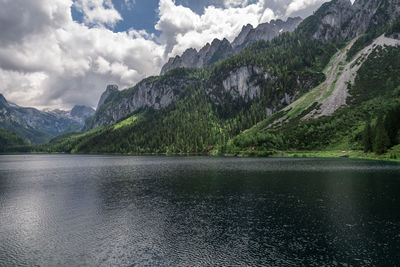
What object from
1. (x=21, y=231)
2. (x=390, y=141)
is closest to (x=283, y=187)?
(x=21, y=231)

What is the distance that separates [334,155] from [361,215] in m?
121

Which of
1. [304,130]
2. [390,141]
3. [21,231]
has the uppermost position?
[304,130]

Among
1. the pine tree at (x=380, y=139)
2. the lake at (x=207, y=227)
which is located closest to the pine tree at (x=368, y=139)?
the pine tree at (x=380, y=139)

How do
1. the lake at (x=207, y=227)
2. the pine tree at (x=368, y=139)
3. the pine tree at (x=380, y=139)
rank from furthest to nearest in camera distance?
the pine tree at (x=368, y=139) < the pine tree at (x=380, y=139) < the lake at (x=207, y=227)

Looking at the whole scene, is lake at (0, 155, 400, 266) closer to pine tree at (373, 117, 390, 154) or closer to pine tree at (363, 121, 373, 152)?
pine tree at (373, 117, 390, 154)

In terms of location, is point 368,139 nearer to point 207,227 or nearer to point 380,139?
point 380,139

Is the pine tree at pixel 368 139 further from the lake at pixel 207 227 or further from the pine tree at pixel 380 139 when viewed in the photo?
the lake at pixel 207 227

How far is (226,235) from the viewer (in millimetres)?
27344

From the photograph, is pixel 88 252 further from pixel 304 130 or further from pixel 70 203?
pixel 304 130

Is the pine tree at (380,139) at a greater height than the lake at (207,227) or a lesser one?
greater

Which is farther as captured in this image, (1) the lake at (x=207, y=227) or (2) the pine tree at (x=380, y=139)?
(2) the pine tree at (x=380, y=139)

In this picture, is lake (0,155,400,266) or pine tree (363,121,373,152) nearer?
lake (0,155,400,266)

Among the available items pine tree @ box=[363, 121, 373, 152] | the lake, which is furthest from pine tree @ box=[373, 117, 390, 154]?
the lake

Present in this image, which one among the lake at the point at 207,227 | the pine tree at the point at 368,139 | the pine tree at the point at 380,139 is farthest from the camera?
the pine tree at the point at 368,139
